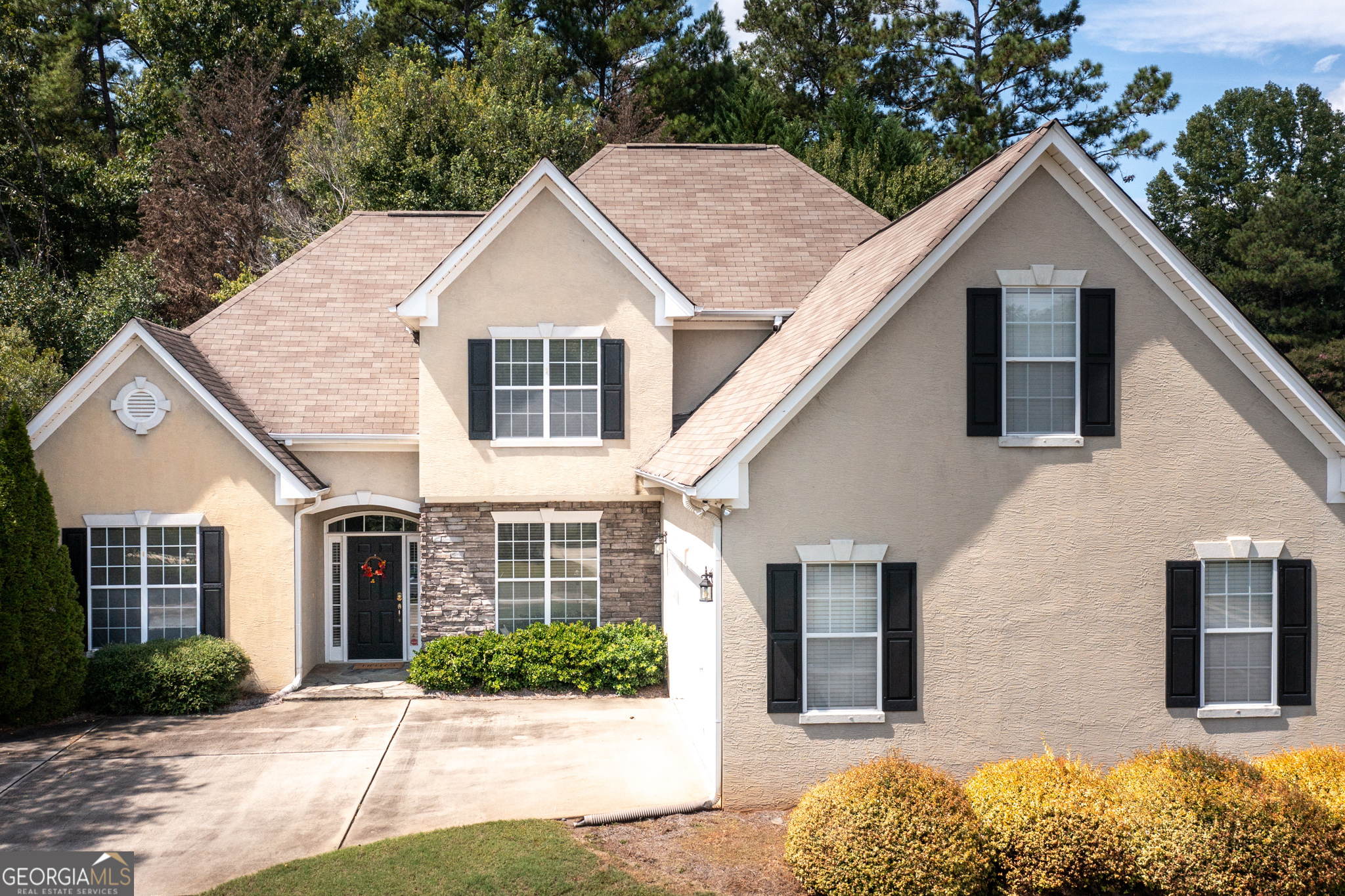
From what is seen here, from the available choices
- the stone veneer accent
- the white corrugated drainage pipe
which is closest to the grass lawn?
the white corrugated drainage pipe

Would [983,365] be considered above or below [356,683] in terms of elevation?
above

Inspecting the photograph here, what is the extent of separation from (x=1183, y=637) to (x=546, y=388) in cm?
940

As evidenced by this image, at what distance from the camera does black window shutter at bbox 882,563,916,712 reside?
31.9 ft

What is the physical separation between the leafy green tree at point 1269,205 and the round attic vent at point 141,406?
131 ft

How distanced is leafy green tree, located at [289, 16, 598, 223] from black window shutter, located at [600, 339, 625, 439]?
13.5 m

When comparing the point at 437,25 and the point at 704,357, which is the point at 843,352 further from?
the point at 437,25

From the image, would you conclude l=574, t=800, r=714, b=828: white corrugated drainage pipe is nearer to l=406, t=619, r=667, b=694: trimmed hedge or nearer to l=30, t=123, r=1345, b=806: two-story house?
l=30, t=123, r=1345, b=806: two-story house

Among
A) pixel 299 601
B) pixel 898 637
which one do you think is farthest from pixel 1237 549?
pixel 299 601

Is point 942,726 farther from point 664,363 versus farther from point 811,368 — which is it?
point 664,363

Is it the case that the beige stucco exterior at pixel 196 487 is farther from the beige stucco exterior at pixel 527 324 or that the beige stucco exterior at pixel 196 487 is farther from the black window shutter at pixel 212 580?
the beige stucco exterior at pixel 527 324

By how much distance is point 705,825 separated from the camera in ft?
29.8

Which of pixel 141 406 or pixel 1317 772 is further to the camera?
pixel 141 406

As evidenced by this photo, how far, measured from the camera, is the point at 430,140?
87.7 feet

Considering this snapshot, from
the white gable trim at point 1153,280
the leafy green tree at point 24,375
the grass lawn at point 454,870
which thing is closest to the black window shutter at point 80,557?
the leafy green tree at point 24,375
